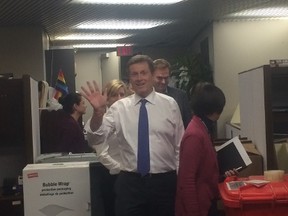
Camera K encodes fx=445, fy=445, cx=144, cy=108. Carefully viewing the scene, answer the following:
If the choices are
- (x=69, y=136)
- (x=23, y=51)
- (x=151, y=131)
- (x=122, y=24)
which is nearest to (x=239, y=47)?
(x=122, y=24)

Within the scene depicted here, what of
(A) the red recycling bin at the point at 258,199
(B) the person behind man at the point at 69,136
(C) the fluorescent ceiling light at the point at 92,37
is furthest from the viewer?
(C) the fluorescent ceiling light at the point at 92,37

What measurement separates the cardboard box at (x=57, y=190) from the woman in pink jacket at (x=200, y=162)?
0.67m

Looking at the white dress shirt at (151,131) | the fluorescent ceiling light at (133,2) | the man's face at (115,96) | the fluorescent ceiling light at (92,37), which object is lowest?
the white dress shirt at (151,131)

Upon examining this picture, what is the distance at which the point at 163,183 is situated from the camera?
237 centimetres

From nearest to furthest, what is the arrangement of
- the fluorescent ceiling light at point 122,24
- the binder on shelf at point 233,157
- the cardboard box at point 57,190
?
1. the binder on shelf at point 233,157
2. the cardboard box at point 57,190
3. the fluorescent ceiling light at point 122,24

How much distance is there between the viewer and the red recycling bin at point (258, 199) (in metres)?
1.97

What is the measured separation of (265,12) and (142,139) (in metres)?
3.99

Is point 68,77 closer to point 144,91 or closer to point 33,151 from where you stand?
point 33,151

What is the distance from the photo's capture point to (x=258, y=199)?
1.96 meters

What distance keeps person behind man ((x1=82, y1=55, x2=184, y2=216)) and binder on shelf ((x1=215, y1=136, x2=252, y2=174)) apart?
26 centimetres

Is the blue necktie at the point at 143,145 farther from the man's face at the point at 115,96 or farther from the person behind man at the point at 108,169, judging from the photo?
the man's face at the point at 115,96

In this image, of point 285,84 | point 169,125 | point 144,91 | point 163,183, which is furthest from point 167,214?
point 285,84

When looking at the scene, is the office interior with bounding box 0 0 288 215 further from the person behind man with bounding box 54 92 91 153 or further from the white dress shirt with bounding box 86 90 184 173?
the white dress shirt with bounding box 86 90 184 173

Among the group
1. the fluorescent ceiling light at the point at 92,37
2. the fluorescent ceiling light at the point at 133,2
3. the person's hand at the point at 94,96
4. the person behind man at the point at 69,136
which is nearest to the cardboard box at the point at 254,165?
the person's hand at the point at 94,96
